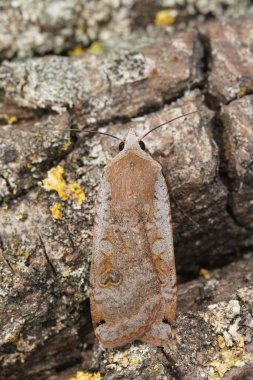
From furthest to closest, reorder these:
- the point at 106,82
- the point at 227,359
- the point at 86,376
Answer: the point at 106,82
the point at 86,376
the point at 227,359

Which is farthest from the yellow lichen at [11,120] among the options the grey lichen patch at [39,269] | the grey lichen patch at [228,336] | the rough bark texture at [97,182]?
the grey lichen patch at [228,336]

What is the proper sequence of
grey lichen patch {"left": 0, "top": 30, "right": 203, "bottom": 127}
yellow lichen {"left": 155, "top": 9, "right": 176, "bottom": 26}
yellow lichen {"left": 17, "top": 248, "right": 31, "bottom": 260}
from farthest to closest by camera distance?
1. yellow lichen {"left": 155, "top": 9, "right": 176, "bottom": 26}
2. grey lichen patch {"left": 0, "top": 30, "right": 203, "bottom": 127}
3. yellow lichen {"left": 17, "top": 248, "right": 31, "bottom": 260}

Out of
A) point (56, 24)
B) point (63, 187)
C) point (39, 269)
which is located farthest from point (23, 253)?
point (56, 24)

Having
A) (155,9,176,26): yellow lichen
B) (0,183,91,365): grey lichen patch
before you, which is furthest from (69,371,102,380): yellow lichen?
(155,9,176,26): yellow lichen

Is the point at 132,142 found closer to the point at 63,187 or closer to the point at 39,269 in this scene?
the point at 63,187

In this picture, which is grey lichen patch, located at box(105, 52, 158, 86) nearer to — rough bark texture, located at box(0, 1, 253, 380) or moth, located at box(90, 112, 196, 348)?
rough bark texture, located at box(0, 1, 253, 380)

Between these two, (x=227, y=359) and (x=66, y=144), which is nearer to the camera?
(x=227, y=359)

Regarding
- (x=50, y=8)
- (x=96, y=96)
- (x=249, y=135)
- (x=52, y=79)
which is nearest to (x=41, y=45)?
(x=50, y=8)

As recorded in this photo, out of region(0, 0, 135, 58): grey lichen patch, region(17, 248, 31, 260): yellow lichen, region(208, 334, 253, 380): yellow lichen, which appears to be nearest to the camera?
region(208, 334, 253, 380): yellow lichen
